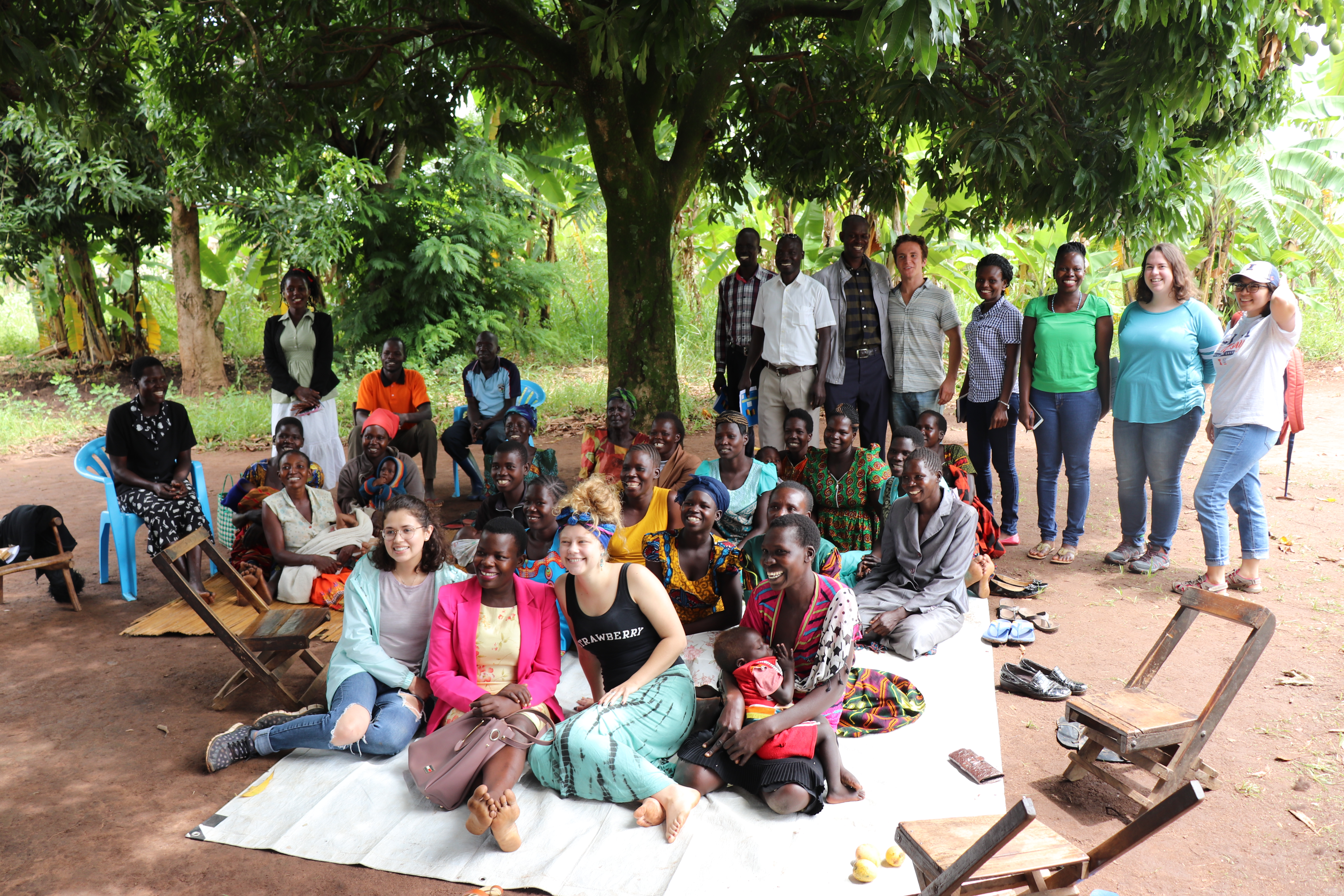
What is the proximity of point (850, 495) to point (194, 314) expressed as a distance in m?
11.6

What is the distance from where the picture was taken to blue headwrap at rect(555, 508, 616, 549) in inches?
160

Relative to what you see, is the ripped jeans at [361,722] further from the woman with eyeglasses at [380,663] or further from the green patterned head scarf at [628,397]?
the green patterned head scarf at [628,397]

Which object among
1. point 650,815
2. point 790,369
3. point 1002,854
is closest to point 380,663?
point 650,815

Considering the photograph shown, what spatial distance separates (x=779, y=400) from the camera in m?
Answer: 6.97

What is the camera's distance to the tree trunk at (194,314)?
42.8 feet

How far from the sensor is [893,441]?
232 inches

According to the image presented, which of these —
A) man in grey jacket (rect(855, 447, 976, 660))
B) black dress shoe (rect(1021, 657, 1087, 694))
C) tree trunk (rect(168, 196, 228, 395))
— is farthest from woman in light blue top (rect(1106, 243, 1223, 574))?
tree trunk (rect(168, 196, 228, 395))

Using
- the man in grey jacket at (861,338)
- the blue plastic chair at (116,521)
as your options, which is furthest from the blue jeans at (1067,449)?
the blue plastic chair at (116,521)

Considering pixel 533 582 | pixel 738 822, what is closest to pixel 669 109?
pixel 533 582

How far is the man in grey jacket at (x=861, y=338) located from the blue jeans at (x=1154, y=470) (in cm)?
165

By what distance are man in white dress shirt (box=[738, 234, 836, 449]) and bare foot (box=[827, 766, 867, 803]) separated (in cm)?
332

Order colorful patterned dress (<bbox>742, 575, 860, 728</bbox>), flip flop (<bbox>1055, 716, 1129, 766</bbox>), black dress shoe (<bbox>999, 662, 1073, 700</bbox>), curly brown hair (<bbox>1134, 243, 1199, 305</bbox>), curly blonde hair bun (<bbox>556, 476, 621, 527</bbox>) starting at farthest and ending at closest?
1. curly brown hair (<bbox>1134, 243, 1199, 305</bbox>)
2. curly blonde hair bun (<bbox>556, 476, 621, 527</bbox>)
3. black dress shoe (<bbox>999, 662, 1073, 700</bbox>)
4. flip flop (<bbox>1055, 716, 1129, 766</bbox>)
5. colorful patterned dress (<bbox>742, 575, 860, 728</bbox>)

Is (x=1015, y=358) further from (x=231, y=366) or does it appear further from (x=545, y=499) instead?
(x=231, y=366)

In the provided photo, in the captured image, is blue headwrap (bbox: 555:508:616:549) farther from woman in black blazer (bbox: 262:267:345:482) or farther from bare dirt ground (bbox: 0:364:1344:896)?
woman in black blazer (bbox: 262:267:345:482)
